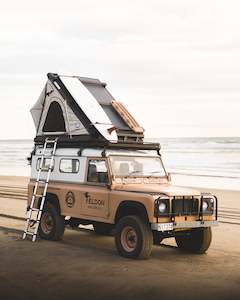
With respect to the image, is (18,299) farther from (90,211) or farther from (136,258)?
(90,211)

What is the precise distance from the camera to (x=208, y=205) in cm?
1114

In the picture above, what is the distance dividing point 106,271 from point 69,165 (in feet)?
11.4

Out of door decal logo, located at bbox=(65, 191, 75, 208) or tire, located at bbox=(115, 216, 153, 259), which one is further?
door decal logo, located at bbox=(65, 191, 75, 208)

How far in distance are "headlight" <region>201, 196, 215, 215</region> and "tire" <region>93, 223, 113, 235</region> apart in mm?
2259

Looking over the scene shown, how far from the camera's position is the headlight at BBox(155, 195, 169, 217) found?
33.3ft

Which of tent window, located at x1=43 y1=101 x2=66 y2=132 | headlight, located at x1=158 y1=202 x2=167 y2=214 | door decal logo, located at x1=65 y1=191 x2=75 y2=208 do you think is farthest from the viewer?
tent window, located at x1=43 y1=101 x2=66 y2=132

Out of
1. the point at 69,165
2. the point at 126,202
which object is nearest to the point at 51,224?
the point at 69,165

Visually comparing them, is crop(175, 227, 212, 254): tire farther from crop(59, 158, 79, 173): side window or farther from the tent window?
the tent window

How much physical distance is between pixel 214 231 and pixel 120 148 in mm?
4267

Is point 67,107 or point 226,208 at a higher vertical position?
point 67,107

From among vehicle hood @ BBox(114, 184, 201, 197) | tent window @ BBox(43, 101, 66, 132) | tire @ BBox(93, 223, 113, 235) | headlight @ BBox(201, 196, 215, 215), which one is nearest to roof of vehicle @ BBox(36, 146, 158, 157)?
tent window @ BBox(43, 101, 66, 132)

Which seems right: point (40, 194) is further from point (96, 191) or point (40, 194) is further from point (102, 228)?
point (96, 191)

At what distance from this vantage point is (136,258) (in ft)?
34.3

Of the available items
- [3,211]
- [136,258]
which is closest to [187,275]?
[136,258]
